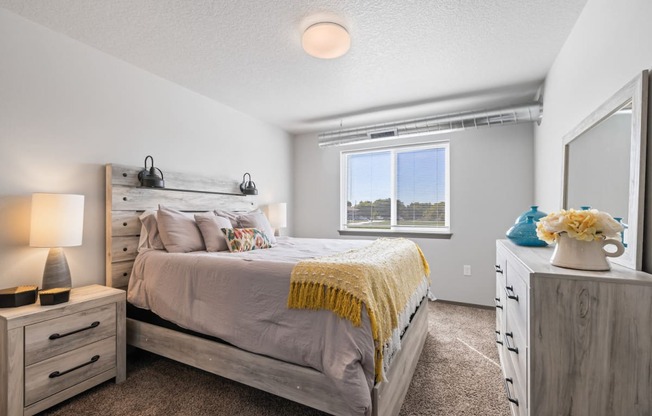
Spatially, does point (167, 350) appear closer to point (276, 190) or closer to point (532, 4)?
point (276, 190)

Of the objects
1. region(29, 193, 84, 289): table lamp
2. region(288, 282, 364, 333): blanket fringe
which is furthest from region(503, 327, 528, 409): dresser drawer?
region(29, 193, 84, 289): table lamp

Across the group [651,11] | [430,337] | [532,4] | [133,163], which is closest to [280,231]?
[133,163]

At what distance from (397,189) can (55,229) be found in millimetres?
3691

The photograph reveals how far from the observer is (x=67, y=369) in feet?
5.77

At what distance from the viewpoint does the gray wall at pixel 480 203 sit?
3.42 m

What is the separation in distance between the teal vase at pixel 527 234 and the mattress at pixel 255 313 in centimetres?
83

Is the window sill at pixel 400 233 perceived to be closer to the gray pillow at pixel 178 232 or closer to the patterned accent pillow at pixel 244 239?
the patterned accent pillow at pixel 244 239

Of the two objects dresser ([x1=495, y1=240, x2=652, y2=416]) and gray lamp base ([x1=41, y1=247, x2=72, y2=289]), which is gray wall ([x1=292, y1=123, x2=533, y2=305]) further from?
gray lamp base ([x1=41, y1=247, x2=72, y2=289])

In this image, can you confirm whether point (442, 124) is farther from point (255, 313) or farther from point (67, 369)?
point (67, 369)

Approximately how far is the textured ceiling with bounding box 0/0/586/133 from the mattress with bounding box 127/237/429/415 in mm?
1636

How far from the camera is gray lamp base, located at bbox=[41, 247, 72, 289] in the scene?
6.07ft

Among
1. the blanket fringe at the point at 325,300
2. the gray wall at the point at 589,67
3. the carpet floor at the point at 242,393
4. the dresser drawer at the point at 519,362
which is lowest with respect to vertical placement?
the carpet floor at the point at 242,393

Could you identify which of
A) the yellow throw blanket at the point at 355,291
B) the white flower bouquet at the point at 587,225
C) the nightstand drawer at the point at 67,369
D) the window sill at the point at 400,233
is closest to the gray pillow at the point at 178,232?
the nightstand drawer at the point at 67,369

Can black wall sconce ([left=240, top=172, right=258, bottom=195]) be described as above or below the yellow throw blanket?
above
